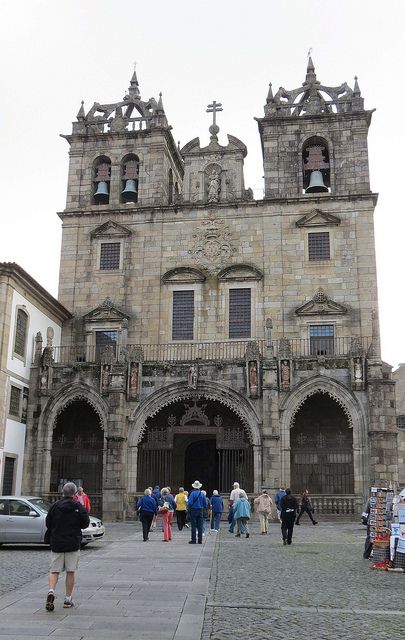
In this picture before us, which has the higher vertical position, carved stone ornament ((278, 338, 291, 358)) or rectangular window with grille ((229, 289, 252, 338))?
rectangular window with grille ((229, 289, 252, 338))

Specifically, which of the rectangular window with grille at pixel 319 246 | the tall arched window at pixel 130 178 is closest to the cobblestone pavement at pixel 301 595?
the rectangular window with grille at pixel 319 246

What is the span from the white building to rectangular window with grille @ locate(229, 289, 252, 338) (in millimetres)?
8325

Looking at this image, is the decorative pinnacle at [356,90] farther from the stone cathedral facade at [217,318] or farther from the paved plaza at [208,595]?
the paved plaza at [208,595]

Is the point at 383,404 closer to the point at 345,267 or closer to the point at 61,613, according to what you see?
the point at 345,267

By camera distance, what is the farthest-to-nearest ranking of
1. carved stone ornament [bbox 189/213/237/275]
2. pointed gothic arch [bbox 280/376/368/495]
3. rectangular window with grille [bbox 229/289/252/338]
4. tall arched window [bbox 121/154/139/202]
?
tall arched window [bbox 121/154/139/202], carved stone ornament [bbox 189/213/237/275], rectangular window with grille [bbox 229/289/252/338], pointed gothic arch [bbox 280/376/368/495]

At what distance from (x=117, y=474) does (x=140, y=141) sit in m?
17.9

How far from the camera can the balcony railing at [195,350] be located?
2938 cm

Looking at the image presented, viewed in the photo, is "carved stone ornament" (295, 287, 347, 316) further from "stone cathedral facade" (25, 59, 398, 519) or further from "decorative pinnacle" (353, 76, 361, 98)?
"decorative pinnacle" (353, 76, 361, 98)

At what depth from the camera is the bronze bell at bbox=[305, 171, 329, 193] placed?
108 ft

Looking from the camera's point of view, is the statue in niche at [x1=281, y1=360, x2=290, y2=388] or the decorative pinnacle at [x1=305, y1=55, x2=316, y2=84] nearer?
the statue in niche at [x1=281, y1=360, x2=290, y2=388]

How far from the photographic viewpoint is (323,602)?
9.79m

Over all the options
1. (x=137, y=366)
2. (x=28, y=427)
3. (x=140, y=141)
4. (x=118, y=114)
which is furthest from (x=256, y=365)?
(x=118, y=114)

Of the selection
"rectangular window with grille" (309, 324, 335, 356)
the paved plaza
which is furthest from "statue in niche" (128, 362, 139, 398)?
the paved plaza

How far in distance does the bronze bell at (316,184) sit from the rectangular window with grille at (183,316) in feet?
26.0
